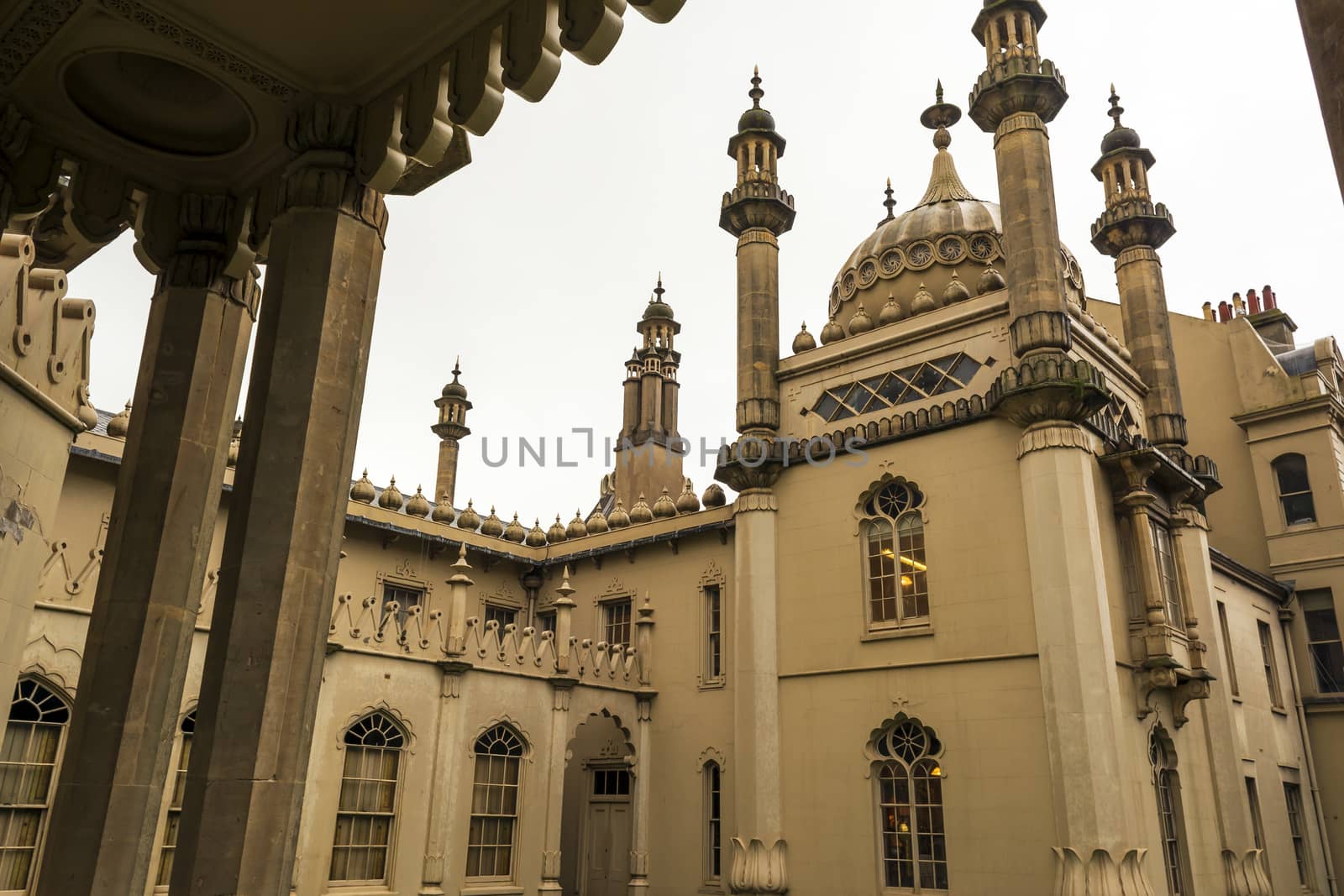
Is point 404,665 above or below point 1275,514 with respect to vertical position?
below

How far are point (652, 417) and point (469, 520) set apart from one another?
1359 cm

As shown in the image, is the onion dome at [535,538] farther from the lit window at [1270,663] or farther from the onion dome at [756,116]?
the lit window at [1270,663]

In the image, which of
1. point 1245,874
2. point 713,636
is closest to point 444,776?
point 713,636

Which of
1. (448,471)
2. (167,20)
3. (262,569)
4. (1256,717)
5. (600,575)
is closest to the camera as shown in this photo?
(262,569)

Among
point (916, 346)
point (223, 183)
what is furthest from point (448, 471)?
point (223, 183)

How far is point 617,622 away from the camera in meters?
25.0

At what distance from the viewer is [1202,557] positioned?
20594 millimetres

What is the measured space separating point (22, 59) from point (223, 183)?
139 cm

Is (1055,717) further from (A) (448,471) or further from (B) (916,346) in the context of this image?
(A) (448,471)

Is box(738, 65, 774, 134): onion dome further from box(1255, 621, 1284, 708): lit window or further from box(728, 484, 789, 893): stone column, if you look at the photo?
box(1255, 621, 1284, 708): lit window

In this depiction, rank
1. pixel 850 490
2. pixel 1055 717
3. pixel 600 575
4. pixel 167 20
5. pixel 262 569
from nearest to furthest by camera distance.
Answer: pixel 262 569 → pixel 167 20 → pixel 1055 717 → pixel 850 490 → pixel 600 575

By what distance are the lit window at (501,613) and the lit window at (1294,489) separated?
21372 millimetres

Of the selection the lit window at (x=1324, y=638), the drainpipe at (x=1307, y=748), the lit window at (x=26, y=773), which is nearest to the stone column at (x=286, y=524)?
the lit window at (x=26, y=773)

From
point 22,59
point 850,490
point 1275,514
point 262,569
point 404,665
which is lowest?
point 262,569
